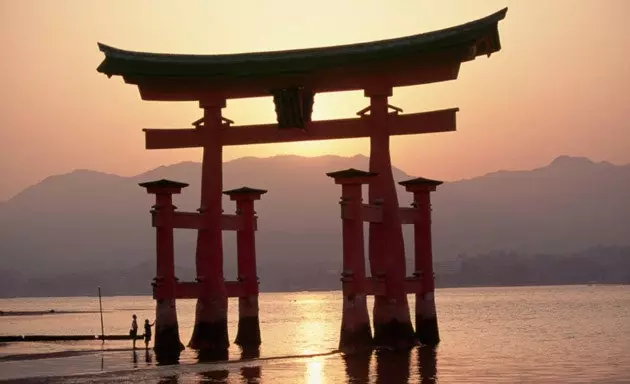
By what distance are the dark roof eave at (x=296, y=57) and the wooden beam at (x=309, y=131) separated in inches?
83.0

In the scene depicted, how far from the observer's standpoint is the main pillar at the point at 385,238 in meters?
33.9

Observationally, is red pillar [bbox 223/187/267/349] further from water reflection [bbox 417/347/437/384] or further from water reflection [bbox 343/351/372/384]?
water reflection [bbox 343/351/372/384]

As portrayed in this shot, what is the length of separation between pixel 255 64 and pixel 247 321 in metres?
9.90

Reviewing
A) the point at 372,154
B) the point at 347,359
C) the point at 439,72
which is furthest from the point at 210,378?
the point at 439,72

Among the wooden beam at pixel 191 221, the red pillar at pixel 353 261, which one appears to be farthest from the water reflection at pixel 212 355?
the red pillar at pixel 353 261

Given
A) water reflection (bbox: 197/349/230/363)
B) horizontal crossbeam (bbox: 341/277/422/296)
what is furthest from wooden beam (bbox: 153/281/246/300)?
horizontal crossbeam (bbox: 341/277/422/296)

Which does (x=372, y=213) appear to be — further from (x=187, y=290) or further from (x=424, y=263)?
(x=187, y=290)

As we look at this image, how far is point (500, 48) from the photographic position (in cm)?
3419

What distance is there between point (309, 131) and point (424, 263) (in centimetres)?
626

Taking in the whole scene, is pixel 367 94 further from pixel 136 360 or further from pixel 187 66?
pixel 136 360

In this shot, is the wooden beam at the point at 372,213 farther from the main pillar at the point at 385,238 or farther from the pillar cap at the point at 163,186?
the pillar cap at the point at 163,186

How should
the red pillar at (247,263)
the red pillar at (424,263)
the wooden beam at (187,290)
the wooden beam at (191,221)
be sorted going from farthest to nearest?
the red pillar at (247,263), the red pillar at (424,263), the wooden beam at (187,290), the wooden beam at (191,221)

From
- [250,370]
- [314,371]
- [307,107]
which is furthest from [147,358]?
[307,107]

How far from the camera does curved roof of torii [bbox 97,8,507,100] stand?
1284 inches
